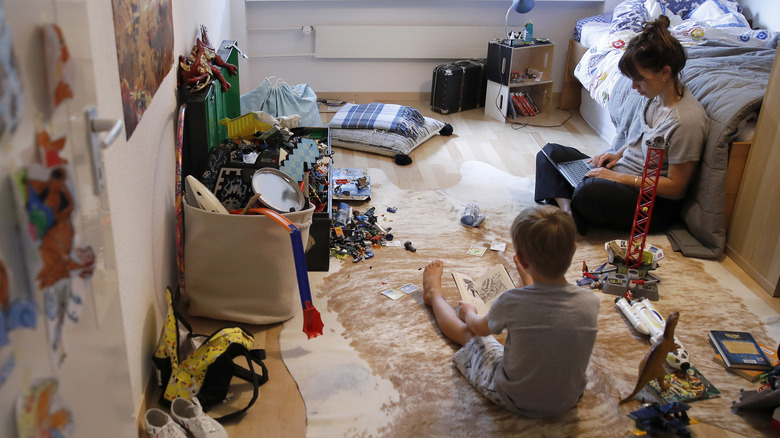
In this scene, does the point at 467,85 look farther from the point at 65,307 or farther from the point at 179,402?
the point at 65,307

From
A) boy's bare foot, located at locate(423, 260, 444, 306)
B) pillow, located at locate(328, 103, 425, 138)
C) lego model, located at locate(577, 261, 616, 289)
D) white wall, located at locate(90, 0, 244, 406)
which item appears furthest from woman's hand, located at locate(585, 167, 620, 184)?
white wall, located at locate(90, 0, 244, 406)

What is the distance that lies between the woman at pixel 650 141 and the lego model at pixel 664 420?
1153 mm

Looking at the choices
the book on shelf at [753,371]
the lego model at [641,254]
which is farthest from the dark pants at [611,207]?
the book on shelf at [753,371]

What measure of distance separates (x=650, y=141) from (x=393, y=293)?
123cm

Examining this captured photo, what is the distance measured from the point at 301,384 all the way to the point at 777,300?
1.87 metres

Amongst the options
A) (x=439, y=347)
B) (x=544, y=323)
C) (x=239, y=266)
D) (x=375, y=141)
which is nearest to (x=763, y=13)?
(x=375, y=141)

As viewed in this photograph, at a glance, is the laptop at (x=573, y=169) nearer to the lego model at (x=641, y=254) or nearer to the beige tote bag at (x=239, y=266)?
the lego model at (x=641, y=254)

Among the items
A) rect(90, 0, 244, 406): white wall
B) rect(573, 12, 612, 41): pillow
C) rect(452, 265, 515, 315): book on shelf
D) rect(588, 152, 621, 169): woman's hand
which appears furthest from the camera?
rect(573, 12, 612, 41): pillow

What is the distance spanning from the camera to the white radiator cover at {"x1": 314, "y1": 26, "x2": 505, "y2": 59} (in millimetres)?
5043

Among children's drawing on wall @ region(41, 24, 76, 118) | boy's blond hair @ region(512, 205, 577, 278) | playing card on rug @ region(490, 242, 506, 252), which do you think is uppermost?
children's drawing on wall @ region(41, 24, 76, 118)

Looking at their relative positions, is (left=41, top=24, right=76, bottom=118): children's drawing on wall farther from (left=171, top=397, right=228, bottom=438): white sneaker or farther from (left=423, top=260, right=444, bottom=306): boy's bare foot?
(left=423, top=260, right=444, bottom=306): boy's bare foot

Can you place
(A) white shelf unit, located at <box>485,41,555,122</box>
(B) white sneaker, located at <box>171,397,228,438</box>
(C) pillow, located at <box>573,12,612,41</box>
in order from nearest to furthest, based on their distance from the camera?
(B) white sneaker, located at <box>171,397,228,438</box>, (A) white shelf unit, located at <box>485,41,555,122</box>, (C) pillow, located at <box>573,12,612,41</box>

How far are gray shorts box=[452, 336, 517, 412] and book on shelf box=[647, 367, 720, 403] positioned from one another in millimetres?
475

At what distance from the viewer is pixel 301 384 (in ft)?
6.75
